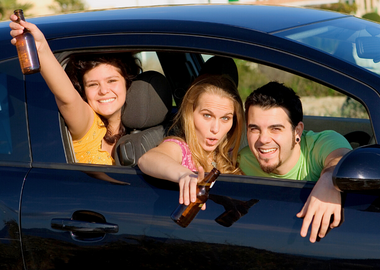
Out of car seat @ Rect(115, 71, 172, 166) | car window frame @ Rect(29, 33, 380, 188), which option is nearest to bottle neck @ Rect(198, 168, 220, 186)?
car window frame @ Rect(29, 33, 380, 188)

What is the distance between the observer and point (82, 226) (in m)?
1.74

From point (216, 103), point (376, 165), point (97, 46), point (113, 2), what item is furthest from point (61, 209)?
point (113, 2)

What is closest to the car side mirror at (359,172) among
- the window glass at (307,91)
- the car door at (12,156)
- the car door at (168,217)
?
the car door at (168,217)

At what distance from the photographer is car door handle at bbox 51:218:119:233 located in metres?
1.72

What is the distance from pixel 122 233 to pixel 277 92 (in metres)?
0.93

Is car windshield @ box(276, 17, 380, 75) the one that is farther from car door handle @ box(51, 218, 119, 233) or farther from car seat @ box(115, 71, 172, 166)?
car door handle @ box(51, 218, 119, 233)

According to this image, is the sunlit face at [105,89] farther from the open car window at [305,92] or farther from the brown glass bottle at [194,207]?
the brown glass bottle at [194,207]

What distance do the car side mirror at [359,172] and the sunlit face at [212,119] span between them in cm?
90

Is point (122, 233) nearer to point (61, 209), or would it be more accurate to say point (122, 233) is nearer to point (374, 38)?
point (61, 209)

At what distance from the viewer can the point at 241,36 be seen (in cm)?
175

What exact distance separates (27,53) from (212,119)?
945 millimetres

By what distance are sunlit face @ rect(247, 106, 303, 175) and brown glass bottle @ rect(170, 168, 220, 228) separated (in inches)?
16.3

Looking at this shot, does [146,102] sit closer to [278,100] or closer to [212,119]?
[212,119]

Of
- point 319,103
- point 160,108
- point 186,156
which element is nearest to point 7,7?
point 319,103
